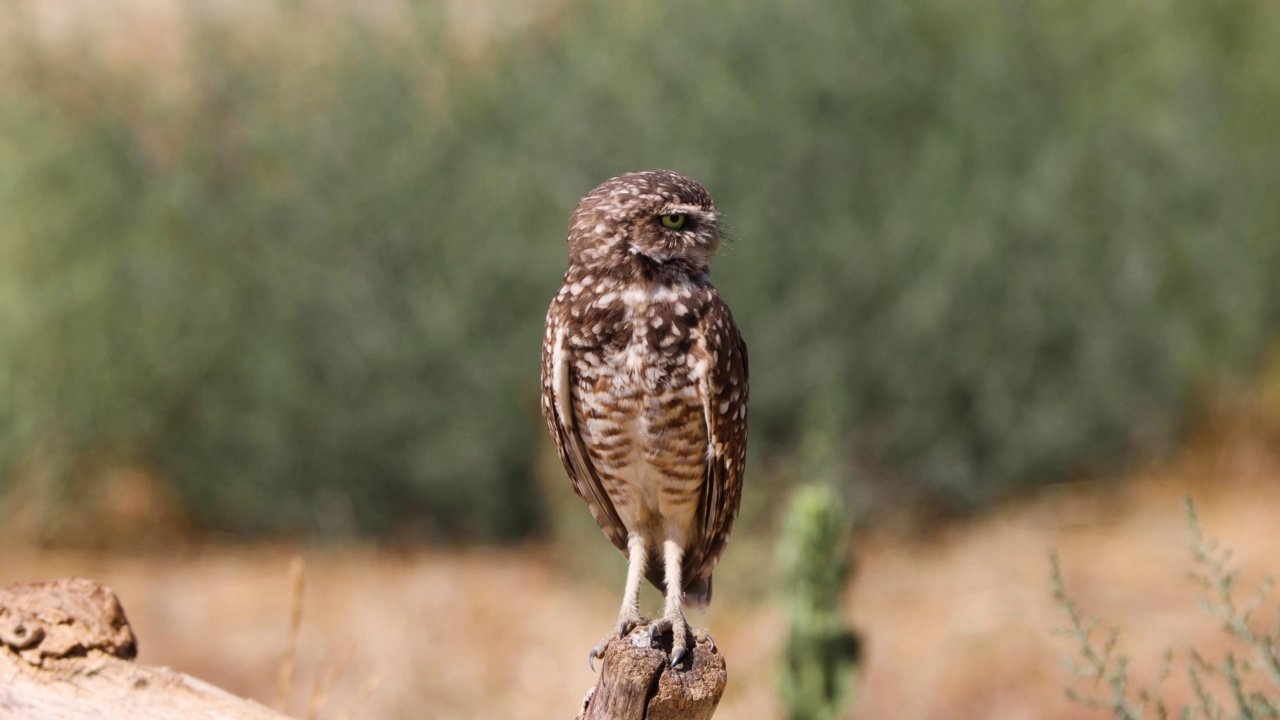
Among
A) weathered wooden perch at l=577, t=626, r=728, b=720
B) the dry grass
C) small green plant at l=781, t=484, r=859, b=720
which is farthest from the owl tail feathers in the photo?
the dry grass

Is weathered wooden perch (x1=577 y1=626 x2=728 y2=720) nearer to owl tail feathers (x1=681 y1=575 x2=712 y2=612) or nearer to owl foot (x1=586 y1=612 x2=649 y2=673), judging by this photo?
owl foot (x1=586 y1=612 x2=649 y2=673)

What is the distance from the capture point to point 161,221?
8.33 metres

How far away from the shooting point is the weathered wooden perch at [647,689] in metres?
2.67

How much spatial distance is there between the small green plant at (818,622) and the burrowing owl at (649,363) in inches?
26.5

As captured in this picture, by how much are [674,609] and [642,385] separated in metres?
0.56

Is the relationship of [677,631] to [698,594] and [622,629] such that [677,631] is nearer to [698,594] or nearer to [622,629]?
[622,629]

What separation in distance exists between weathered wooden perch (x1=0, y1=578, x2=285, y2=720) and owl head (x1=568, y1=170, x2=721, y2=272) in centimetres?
119

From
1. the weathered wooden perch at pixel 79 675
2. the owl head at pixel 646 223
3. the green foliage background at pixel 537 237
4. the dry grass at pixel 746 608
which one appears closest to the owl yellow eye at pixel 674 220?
the owl head at pixel 646 223

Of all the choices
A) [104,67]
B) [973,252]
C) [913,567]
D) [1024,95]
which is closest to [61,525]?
[104,67]

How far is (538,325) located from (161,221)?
2.54 meters

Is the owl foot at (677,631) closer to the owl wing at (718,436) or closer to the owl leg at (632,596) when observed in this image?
the owl leg at (632,596)

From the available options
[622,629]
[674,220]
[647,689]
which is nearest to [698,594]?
[622,629]

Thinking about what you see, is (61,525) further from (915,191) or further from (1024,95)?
(1024,95)

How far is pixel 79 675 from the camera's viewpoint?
2.70 m
